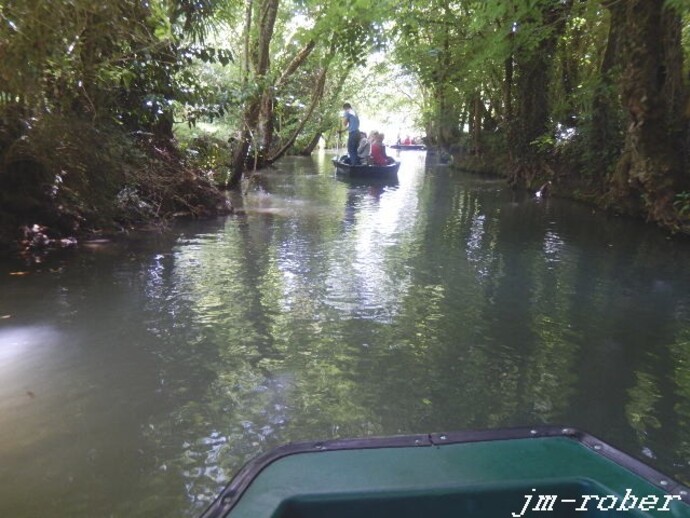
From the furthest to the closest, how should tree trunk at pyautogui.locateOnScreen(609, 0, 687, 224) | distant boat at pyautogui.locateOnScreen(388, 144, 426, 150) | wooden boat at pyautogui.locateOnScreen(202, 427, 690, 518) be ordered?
distant boat at pyautogui.locateOnScreen(388, 144, 426, 150) → tree trunk at pyautogui.locateOnScreen(609, 0, 687, 224) → wooden boat at pyautogui.locateOnScreen(202, 427, 690, 518)

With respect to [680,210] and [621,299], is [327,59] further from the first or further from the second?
[621,299]

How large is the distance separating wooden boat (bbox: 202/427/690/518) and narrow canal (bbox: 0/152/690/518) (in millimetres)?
1031

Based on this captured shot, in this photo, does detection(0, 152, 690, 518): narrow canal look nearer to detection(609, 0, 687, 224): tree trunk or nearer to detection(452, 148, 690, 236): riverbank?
detection(452, 148, 690, 236): riverbank

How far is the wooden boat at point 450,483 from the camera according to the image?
1.64 metres

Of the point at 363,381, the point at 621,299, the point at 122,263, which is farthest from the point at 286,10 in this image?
the point at 363,381

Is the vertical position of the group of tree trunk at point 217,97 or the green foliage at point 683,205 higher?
the group of tree trunk at point 217,97

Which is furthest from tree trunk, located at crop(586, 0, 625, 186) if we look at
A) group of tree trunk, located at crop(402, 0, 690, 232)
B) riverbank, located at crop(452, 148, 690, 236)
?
riverbank, located at crop(452, 148, 690, 236)

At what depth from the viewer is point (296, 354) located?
418cm

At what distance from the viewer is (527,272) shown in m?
6.71

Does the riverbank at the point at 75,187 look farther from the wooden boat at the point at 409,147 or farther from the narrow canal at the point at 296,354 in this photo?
the wooden boat at the point at 409,147

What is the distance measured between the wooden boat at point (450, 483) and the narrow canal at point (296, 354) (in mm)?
1031

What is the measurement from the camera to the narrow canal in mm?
2928

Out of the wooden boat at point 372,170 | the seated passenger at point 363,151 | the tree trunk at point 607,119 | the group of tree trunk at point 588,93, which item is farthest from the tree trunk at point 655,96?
the seated passenger at point 363,151

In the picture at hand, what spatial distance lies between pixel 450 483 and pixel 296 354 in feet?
8.44
